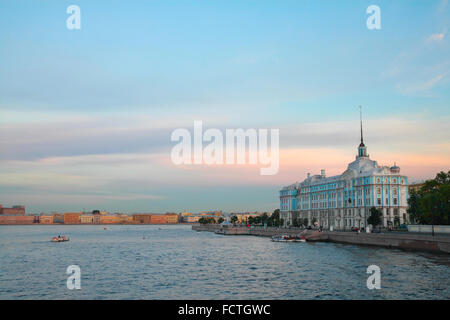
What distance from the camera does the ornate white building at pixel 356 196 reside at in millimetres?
99500

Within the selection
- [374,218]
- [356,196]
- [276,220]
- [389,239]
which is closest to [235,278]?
[389,239]

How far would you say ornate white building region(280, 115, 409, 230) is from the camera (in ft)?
326

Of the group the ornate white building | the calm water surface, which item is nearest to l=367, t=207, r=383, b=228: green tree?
the ornate white building

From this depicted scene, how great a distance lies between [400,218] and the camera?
99375 mm

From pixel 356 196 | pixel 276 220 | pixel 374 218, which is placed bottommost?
pixel 276 220

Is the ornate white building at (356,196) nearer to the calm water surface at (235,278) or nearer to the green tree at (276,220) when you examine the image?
the green tree at (276,220)

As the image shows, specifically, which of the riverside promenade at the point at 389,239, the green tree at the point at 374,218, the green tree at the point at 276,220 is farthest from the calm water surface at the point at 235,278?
the green tree at the point at 276,220

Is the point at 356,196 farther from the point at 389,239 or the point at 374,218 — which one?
the point at 389,239

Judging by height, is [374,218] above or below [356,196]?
below

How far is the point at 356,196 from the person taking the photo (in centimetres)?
10562

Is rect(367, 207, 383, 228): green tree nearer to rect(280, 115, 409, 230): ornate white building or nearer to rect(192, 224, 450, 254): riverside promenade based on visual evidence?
rect(280, 115, 409, 230): ornate white building

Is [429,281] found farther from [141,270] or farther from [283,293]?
[141,270]
